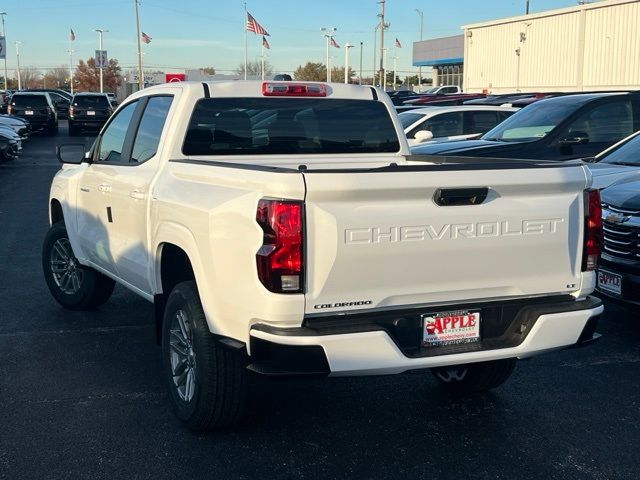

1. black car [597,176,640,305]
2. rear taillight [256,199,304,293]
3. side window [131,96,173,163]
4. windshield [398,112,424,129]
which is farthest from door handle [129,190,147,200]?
windshield [398,112,424,129]

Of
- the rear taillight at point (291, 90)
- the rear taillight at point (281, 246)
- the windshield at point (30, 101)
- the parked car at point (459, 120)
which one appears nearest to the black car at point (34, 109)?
the windshield at point (30, 101)

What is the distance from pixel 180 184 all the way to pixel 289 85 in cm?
127

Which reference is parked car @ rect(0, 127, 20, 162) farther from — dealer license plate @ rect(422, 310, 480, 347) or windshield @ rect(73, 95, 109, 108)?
dealer license plate @ rect(422, 310, 480, 347)

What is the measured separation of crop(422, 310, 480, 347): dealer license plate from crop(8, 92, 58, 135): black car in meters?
32.8

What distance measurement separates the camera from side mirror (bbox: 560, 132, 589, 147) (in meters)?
10.2

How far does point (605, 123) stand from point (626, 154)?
2.73 m

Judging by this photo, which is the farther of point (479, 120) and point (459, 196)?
point (479, 120)

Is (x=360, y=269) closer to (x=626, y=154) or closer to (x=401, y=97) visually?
(x=626, y=154)

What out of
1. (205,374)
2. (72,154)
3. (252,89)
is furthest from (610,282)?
(72,154)

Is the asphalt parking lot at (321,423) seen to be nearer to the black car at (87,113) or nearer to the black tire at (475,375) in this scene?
the black tire at (475,375)

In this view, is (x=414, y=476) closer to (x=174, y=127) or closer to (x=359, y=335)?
(x=359, y=335)

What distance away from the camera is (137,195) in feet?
17.2

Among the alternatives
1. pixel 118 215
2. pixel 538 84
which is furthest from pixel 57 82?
pixel 118 215

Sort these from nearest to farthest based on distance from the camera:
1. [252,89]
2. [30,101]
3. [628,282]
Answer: [252,89], [628,282], [30,101]
